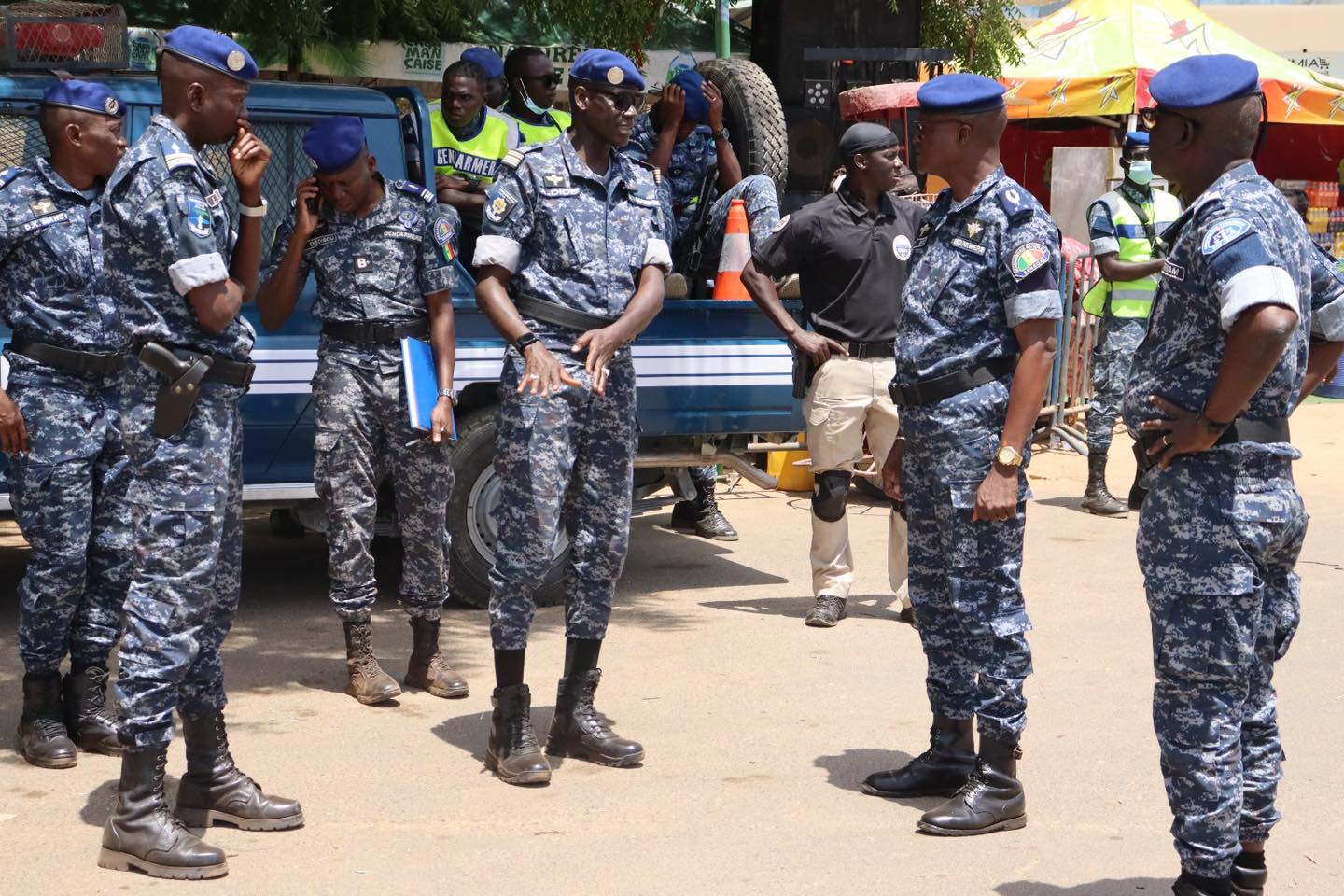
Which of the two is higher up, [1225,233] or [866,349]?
[1225,233]

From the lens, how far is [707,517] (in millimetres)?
8680

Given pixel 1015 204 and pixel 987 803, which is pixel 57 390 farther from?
pixel 987 803

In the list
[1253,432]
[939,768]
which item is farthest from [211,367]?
[1253,432]

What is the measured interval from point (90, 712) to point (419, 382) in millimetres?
1521

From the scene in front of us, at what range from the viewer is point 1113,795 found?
4.77m

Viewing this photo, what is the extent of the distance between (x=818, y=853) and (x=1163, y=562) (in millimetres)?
1310

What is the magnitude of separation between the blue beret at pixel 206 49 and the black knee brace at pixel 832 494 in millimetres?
3620

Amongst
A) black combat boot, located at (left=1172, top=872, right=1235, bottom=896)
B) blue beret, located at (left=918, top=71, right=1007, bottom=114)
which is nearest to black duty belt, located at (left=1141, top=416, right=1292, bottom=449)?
black combat boot, located at (left=1172, top=872, right=1235, bottom=896)

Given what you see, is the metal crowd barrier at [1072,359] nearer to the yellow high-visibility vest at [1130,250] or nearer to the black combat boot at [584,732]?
the yellow high-visibility vest at [1130,250]

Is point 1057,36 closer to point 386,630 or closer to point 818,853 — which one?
point 386,630

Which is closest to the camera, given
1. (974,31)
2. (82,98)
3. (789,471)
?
(82,98)

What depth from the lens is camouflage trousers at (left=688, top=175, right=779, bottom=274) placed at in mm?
7750

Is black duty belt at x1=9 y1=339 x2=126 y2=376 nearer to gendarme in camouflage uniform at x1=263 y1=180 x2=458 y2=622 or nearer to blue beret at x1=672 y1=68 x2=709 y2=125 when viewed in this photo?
gendarme in camouflage uniform at x1=263 y1=180 x2=458 y2=622

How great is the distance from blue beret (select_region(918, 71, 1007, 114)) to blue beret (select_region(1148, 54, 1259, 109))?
0.94m
